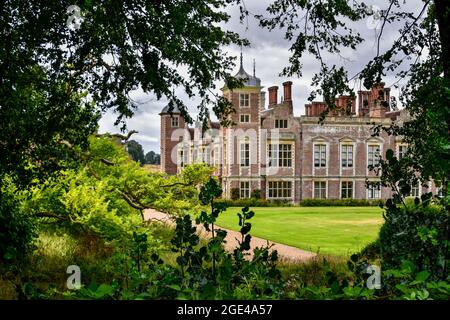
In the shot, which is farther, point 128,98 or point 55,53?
point 128,98

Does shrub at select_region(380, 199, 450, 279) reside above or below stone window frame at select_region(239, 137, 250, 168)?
below

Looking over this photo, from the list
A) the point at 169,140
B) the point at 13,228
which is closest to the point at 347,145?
the point at 169,140

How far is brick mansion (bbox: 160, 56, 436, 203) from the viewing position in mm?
37000

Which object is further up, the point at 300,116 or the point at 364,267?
the point at 300,116

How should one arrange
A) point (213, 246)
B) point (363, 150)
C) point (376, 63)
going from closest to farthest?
point (213, 246) < point (376, 63) < point (363, 150)

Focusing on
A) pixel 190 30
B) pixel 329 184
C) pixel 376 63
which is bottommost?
pixel 329 184

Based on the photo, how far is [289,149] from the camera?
1538 inches

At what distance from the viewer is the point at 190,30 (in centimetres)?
768

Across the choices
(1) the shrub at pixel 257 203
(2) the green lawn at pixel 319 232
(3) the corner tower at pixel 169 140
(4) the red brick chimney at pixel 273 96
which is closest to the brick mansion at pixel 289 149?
(4) the red brick chimney at pixel 273 96

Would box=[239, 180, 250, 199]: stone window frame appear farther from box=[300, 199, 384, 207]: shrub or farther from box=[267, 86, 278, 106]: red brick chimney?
box=[267, 86, 278, 106]: red brick chimney

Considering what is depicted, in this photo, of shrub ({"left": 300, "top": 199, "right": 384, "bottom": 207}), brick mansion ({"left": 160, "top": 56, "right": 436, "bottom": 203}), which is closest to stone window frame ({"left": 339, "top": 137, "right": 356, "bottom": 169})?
brick mansion ({"left": 160, "top": 56, "right": 436, "bottom": 203})
